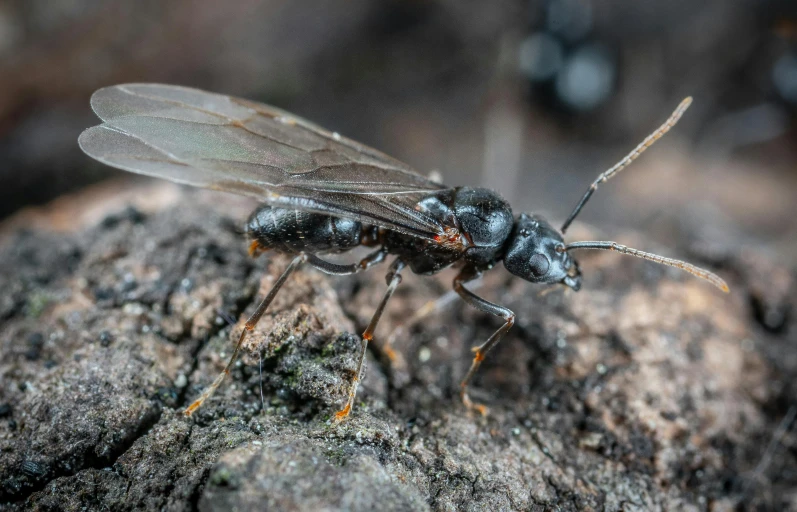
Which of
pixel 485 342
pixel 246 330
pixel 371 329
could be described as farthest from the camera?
pixel 485 342

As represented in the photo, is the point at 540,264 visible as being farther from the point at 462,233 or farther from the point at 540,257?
the point at 462,233

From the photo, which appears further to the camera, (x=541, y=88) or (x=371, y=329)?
(x=541, y=88)

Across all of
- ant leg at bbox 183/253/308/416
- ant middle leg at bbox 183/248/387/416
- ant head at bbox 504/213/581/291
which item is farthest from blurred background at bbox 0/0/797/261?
ant leg at bbox 183/253/308/416

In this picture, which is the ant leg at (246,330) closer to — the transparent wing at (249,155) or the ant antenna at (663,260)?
the transparent wing at (249,155)

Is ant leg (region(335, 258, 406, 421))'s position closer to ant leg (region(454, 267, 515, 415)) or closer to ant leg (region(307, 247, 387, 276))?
ant leg (region(307, 247, 387, 276))

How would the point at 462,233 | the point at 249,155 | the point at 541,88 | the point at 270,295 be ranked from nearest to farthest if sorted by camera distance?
the point at 270,295
the point at 249,155
the point at 462,233
the point at 541,88

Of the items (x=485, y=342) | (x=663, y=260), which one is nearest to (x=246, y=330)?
(x=485, y=342)

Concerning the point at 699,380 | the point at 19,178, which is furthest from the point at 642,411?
the point at 19,178

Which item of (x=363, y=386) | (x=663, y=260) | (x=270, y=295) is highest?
(x=663, y=260)
